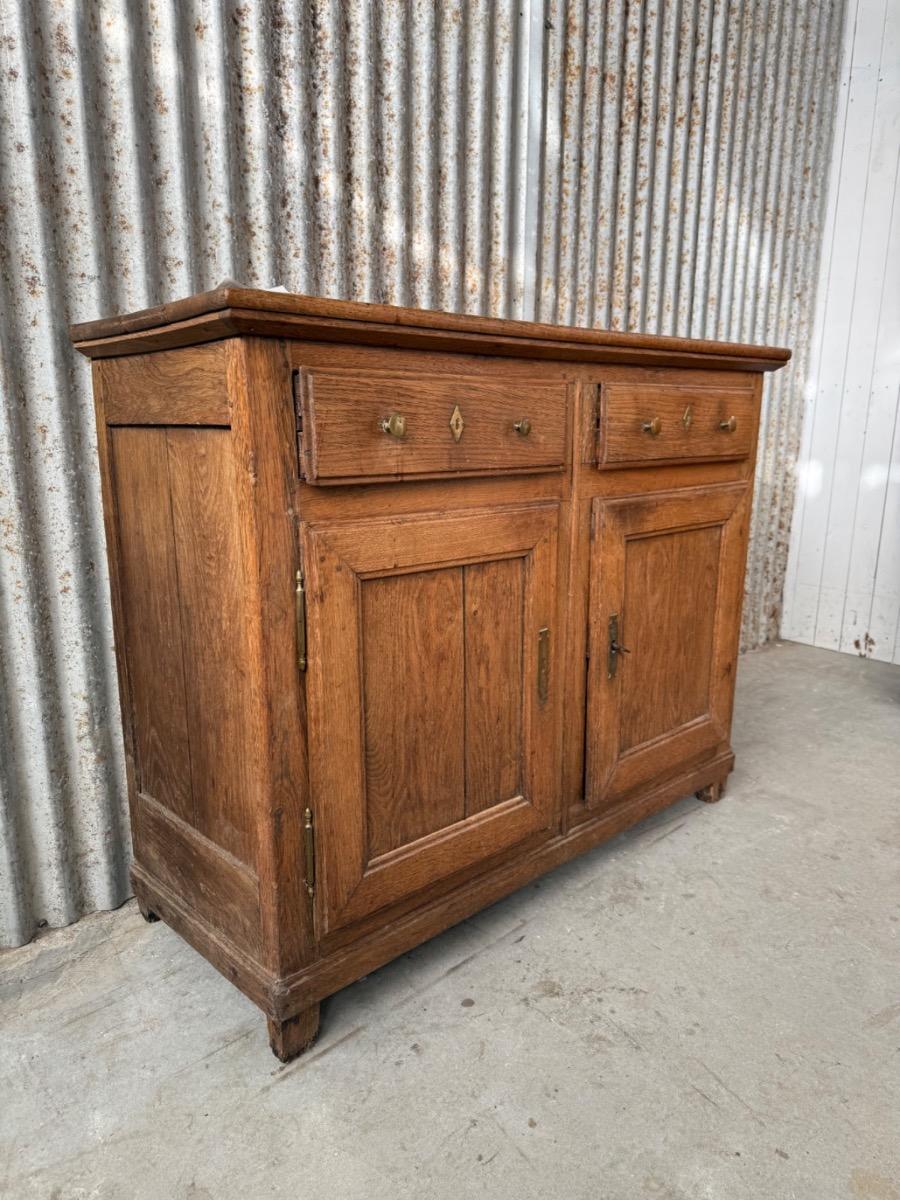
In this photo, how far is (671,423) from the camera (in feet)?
5.42

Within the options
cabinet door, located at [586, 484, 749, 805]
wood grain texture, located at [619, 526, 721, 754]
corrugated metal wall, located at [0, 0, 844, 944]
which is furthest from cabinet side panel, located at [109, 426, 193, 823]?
wood grain texture, located at [619, 526, 721, 754]

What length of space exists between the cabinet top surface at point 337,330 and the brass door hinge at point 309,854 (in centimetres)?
69

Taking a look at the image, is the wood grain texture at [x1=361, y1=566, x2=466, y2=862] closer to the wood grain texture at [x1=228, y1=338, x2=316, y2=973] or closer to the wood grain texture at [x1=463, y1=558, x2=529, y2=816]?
the wood grain texture at [x1=463, y1=558, x2=529, y2=816]

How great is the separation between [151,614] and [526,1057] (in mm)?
943

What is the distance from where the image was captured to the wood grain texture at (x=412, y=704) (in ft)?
4.08

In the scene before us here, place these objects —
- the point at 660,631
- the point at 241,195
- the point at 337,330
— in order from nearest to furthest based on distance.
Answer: the point at 337,330, the point at 241,195, the point at 660,631

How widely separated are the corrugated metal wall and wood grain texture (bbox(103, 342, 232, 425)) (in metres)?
0.20

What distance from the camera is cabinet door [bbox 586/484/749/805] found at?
1624 mm

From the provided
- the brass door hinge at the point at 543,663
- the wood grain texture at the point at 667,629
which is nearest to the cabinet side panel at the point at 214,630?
the brass door hinge at the point at 543,663

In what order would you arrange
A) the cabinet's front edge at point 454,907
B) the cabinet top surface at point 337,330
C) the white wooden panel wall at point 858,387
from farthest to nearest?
the white wooden panel wall at point 858,387 < the cabinet's front edge at point 454,907 < the cabinet top surface at point 337,330

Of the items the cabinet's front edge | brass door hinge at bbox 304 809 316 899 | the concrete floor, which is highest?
brass door hinge at bbox 304 809 316 899

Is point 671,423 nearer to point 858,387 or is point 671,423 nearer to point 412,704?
point 412,704

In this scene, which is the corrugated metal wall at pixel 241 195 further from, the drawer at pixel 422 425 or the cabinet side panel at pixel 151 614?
the drawer at pixel 422 425

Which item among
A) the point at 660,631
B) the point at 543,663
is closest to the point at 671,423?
the point at 660,631
